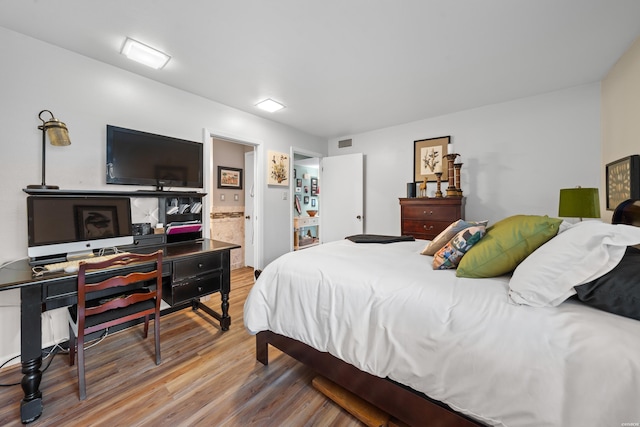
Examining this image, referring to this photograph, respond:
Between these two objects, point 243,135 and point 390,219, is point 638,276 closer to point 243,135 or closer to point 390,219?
point 390,219

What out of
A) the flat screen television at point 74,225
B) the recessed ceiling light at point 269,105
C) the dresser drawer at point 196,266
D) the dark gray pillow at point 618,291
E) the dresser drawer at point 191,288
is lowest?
the dresser drawer at point 191,288

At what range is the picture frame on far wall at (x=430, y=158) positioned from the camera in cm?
361

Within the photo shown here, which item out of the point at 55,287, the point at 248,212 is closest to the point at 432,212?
the point at 248,212

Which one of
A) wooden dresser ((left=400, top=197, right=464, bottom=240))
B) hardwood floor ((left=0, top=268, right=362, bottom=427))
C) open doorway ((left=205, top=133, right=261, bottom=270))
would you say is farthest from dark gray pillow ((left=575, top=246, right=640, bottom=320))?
open doorway ((left=205, top=133, right=261, bottom=270))

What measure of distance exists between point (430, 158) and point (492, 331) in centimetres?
319

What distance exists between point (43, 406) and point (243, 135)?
296 cm

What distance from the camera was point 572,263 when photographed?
100cm

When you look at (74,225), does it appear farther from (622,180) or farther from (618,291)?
(622,180)

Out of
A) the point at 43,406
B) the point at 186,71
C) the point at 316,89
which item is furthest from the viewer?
the point at 316,89

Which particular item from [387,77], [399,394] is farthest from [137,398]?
[387,77]

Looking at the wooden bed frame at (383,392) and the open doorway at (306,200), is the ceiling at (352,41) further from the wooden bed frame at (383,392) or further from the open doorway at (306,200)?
the open doorway at (306,200)

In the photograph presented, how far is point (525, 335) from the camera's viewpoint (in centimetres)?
91

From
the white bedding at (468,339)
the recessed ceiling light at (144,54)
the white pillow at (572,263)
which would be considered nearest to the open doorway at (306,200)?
the recessed ceiling light at (144,54)

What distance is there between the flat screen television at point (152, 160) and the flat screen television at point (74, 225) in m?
0.39
